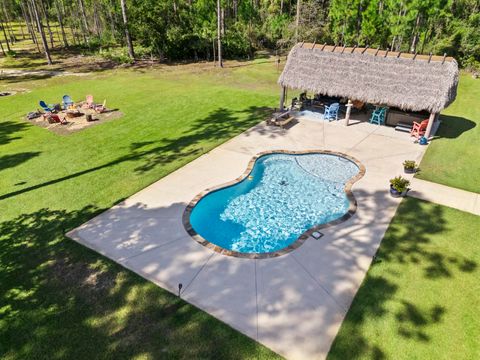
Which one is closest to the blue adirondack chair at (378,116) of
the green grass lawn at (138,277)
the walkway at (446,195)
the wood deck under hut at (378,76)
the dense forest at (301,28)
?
the wood deck under hut at (378,76)

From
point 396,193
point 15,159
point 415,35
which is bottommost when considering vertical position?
point 15,159

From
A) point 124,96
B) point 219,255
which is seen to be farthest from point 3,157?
point 219,255

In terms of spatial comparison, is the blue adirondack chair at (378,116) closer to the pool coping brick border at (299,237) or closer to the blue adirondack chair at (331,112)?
the blue adirondack chair at (331,112)

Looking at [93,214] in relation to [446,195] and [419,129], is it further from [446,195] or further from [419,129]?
[419,129]

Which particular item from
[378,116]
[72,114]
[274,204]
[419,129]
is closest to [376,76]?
[378,116]

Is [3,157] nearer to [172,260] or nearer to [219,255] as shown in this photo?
[172,260]

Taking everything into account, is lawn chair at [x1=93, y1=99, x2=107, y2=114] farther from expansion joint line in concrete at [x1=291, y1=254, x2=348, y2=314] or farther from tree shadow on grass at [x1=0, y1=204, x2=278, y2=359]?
expansion joint line in concrete at [x1=291, y1=254, x2=348, y2=314]

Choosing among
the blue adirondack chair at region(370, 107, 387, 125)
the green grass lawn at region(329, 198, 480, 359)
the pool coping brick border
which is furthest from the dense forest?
the green grass lawn at region(329, 198, 480, 359)
